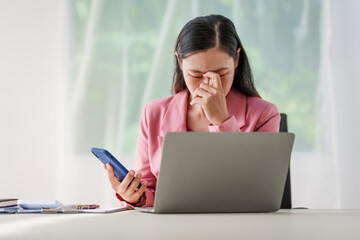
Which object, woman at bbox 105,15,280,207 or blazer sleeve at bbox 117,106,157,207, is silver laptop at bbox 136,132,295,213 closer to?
woman at bbox 105,15,280,207

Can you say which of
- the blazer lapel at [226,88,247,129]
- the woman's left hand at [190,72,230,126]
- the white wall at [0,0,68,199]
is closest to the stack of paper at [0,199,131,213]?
the woman's left hand at [190,72,230,126]

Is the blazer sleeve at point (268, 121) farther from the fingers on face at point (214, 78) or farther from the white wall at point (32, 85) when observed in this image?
the white wall at point (32, 85)

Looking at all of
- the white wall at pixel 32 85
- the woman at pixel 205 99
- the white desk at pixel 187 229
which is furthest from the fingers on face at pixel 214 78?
the white wall at pixel 32 85

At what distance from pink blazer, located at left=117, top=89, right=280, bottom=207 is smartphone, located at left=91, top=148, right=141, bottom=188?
315mm

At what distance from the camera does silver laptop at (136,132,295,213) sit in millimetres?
924

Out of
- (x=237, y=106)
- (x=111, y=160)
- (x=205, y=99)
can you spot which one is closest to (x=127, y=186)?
(x=111, y=160)

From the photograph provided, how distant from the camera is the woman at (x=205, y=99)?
1.50 m

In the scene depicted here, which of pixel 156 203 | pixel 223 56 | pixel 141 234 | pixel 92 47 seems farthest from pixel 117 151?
pixel 141 234

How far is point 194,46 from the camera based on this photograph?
159 cm

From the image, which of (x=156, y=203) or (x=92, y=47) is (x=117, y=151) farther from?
(x=156, y=203)

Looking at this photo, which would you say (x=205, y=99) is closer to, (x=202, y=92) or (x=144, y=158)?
(x=202, y=92)

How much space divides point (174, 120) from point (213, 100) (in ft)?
0.82

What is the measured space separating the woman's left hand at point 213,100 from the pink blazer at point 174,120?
0.56 ft

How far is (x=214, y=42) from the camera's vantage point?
1.60 m
